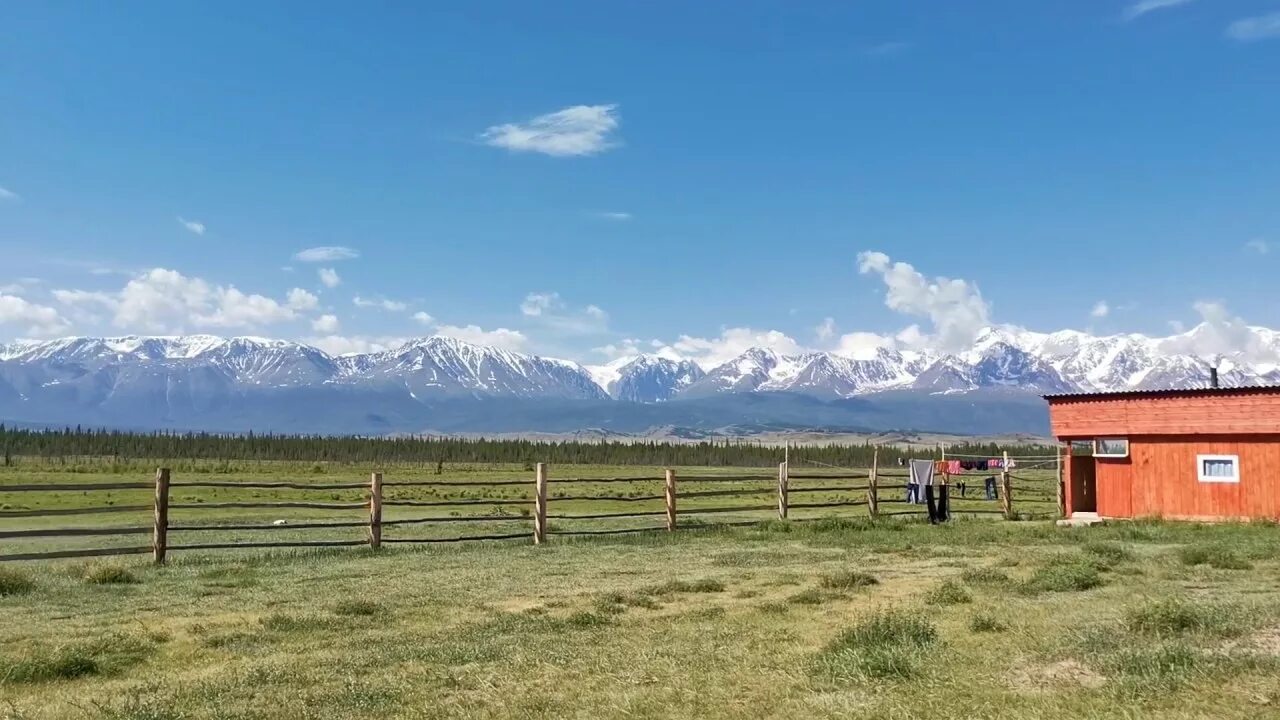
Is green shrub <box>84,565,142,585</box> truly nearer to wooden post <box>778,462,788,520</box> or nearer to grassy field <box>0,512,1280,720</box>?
grassy field <box>0,512,1280,720</box>

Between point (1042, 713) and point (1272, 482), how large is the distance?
25.6 meters

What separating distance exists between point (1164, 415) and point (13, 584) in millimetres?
29156

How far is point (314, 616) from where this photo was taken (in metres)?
12.3

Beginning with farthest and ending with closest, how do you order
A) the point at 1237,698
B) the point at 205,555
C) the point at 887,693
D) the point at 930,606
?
the point at 205,555 → the point at 930,606 → the point at 887,693 → the point at 1237,698

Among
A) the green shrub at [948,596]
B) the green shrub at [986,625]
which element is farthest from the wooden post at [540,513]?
the green shrub at [986,625]

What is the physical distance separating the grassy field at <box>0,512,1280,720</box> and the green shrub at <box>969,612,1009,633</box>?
3 centimetres

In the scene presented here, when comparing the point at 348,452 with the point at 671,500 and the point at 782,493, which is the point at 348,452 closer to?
the point at 782,493

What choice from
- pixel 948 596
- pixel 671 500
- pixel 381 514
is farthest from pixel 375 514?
pixel 948 596

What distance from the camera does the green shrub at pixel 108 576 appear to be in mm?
16312

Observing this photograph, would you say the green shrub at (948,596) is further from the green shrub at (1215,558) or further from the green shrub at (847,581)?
the green shrub at (1215,558)

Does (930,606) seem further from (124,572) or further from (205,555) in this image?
(205,555)

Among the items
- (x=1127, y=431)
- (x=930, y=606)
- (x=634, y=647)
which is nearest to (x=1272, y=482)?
(x=1127, y=431)

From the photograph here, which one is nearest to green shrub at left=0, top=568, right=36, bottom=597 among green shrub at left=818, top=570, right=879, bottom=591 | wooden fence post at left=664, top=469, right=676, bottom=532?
green shrub at left=818, top=570, right=879, bottom=591

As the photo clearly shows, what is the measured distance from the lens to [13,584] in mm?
15039
